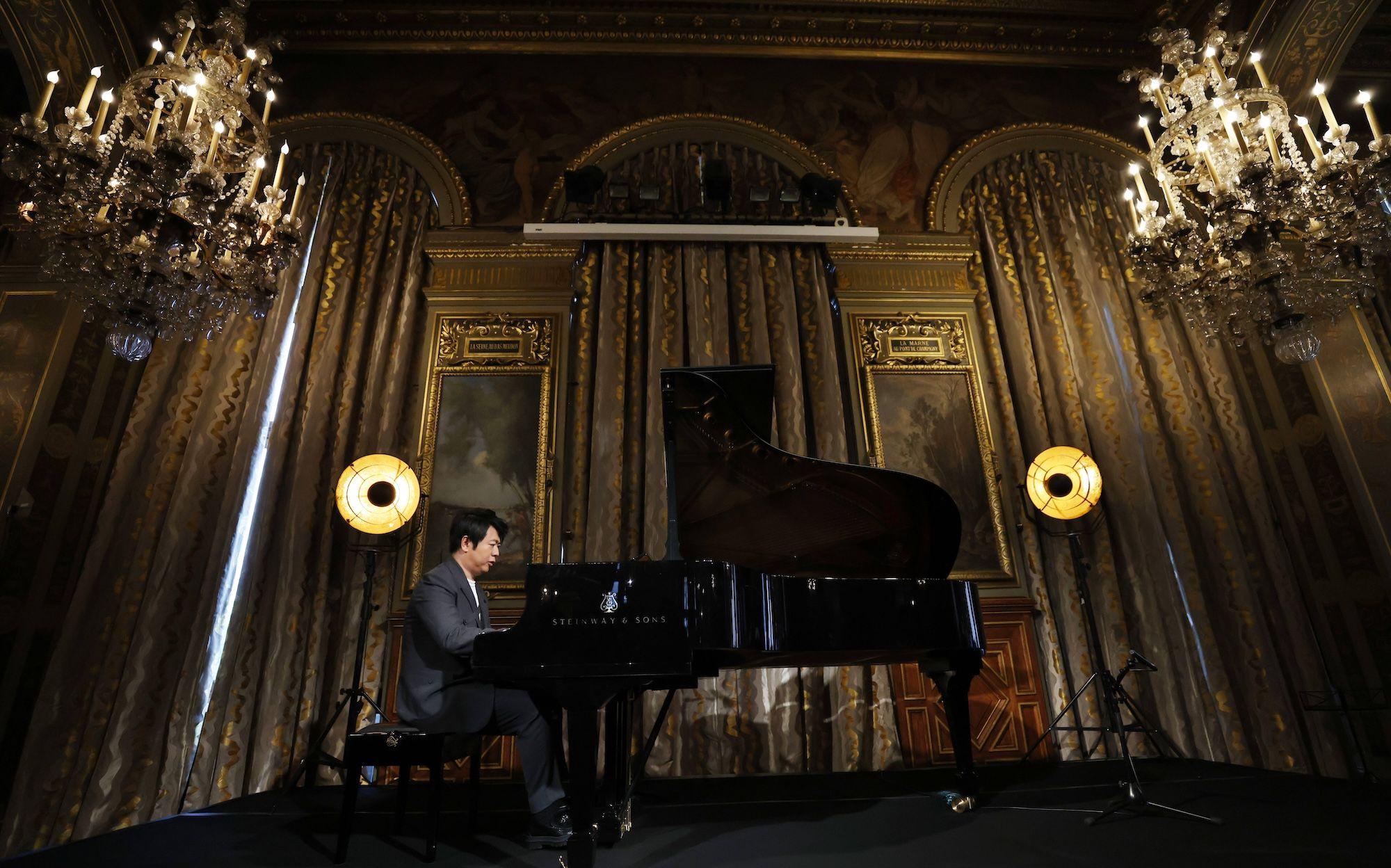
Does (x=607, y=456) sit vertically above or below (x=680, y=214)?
below

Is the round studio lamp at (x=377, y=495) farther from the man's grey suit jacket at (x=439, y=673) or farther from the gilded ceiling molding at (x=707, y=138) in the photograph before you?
the gilded ceiling molding at (x=707, y=138)

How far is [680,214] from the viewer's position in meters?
5.98

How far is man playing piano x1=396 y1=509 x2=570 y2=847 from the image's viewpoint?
2.73m

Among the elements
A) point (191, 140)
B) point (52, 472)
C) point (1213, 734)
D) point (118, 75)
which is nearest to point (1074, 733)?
point (1213, 734)

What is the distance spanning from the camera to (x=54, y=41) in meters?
5.15

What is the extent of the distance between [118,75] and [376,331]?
8.59 ft

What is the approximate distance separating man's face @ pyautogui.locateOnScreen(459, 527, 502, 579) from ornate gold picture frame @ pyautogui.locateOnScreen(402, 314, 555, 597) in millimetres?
1593

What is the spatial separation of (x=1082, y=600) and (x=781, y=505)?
2401mm

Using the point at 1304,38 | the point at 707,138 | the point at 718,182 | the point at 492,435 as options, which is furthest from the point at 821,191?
the point at 1304,38

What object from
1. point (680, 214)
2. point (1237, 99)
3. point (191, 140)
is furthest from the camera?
point (680, 214)

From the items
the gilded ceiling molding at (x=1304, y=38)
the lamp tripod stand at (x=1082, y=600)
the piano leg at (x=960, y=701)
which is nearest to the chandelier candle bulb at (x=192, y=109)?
the piano leg at (x=960, y=701)

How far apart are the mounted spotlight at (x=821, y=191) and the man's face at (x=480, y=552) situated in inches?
153

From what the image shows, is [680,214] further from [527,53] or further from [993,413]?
[993,413]

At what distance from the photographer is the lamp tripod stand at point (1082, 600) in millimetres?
4195
